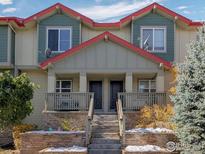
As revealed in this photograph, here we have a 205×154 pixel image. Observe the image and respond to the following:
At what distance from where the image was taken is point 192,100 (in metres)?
16.2

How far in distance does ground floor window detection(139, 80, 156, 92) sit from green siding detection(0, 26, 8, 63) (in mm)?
8765

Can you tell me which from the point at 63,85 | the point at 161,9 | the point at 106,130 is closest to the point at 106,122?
the point at 106,130

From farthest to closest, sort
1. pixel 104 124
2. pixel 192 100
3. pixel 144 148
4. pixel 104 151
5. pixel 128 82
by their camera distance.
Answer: pixel 128 82, pixel 104 124, pixel 104 151, pixel 144 148, pixel 192 100

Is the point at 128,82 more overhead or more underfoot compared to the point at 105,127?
more overhead

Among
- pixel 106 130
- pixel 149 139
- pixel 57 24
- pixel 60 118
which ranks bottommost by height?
pixel 149 139

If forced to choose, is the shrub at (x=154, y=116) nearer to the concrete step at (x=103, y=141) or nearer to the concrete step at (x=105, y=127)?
the concrete step at (x=105, y=127)

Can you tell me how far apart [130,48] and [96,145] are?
25.0 feet

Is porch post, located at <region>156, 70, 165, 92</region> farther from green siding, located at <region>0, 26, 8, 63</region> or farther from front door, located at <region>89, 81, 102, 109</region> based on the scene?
green siding, located at <region>0, 26, 8, 63</region>

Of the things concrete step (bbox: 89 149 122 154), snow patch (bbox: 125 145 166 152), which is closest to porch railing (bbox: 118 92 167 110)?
concrete step (bbox: 89 149 122 154)

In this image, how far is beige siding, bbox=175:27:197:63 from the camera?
27.4 metres

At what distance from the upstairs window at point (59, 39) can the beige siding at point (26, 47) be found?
1028 mm

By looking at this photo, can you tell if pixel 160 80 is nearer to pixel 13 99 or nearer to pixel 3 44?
pixel 13 99

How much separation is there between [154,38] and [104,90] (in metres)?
4.78

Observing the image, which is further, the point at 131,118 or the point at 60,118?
the point at 60,118
